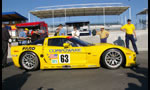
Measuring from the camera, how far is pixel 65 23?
57.0 feet

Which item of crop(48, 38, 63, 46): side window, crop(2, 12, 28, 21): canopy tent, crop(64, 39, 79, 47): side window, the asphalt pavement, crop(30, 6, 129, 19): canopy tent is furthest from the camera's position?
crop(2, 12, 28, 21): canopy tent

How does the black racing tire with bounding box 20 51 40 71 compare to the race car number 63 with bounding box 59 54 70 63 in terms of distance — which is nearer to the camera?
the race car number 63 with bounding box 59 54 70 63

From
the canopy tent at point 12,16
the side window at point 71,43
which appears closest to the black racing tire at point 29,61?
the side window at point 71,43

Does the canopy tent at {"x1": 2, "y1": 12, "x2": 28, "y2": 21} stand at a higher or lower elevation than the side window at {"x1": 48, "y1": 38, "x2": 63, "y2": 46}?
higher

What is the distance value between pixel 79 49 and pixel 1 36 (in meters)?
3.00

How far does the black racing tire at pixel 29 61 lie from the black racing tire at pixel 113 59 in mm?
2049

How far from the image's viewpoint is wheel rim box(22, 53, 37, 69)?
4078 millimetres

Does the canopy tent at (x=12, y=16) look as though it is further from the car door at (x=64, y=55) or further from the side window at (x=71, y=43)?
the car door at (x=64, y=55)

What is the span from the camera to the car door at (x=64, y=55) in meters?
3.83

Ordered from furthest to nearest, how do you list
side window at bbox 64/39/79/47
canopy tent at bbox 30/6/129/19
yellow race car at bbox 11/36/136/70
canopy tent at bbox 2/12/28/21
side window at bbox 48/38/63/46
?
1. canopy tent at bbox 2/12/28/21
2. canopy tent at bbox 30/6/129/19
3. side window at bbox 48/38/63/46
4. side window at bbox 64/39/79/47
5. yellow race car at bbox 11/36/136/70

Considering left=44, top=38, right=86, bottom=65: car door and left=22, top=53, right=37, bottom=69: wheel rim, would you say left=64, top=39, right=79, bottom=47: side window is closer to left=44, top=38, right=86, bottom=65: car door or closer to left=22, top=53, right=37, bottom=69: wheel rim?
left=44, top=38, right=86, bottom=65: car door

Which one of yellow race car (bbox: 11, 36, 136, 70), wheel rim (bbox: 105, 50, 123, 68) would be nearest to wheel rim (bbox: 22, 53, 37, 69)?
yellow race car (bbox: 11, 36, 136, 70)

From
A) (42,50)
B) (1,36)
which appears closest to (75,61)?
(42,50)

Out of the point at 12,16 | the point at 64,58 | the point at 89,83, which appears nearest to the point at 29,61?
the point at 64,58
